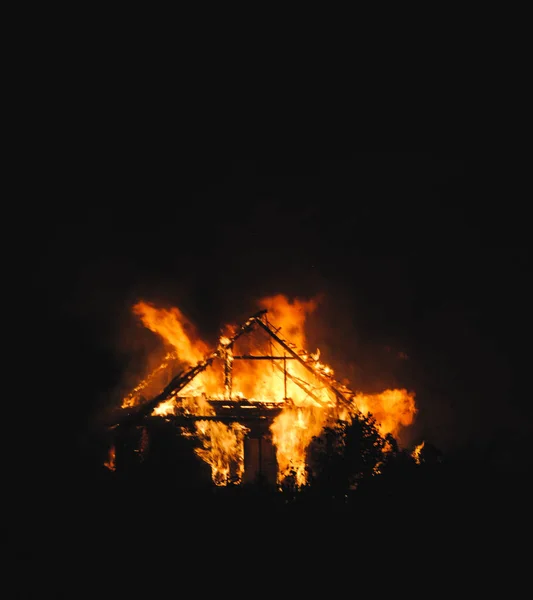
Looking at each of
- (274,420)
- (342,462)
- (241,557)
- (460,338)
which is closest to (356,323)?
(460,338)

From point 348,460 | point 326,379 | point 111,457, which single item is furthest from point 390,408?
point 348,460

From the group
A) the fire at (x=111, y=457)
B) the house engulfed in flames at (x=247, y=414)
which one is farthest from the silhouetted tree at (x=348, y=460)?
the fire at (x=111, y=457)

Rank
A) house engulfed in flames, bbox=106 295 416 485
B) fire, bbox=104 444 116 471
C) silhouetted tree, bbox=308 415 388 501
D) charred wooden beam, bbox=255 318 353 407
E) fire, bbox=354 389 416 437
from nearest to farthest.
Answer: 1. silhouetted tree, bbox=308 415 388 501
2. house engulfed in flames, bbox=106 295 416 485
3. charred wooden beam, bbox=255 318 353 407
4. fire, bbox=104 444 116 471
5. fire, bbox=354 389 416 437

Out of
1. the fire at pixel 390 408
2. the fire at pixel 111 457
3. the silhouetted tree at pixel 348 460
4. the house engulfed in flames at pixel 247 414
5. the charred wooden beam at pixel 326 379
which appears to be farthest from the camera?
the fire at pixel 390 408

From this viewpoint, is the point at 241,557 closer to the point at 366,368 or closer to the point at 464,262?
the point at 366,368

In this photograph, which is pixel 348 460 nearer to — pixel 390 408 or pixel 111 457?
pixel 111 457

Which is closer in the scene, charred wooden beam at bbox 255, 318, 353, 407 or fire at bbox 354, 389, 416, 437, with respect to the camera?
charred wooden beam at bbox 255, 318, 353, 407

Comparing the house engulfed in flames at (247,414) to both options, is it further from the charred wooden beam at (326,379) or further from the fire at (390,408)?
the fire at (390,408)

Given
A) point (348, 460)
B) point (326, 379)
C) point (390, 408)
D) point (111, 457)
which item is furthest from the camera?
point (390, 408)

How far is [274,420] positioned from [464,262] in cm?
1412

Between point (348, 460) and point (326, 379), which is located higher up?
point (326, 379)

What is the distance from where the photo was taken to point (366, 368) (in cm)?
2530

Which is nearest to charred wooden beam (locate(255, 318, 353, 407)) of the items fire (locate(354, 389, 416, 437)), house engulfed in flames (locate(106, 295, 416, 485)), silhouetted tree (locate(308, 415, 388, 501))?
house engulfed in flames (locate(106, 295, 416, 485))

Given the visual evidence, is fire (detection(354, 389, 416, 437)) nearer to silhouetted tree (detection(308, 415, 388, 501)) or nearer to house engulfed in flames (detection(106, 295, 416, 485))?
house engulfed in flames (detection(106, 295, 416, 485))
